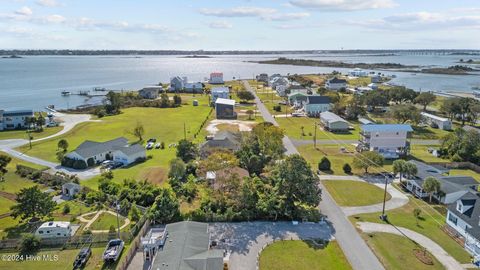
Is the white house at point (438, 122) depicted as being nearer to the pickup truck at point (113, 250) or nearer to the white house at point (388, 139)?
the white house at point (388, 139)

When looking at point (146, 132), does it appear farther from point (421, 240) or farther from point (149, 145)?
point (421, 240)

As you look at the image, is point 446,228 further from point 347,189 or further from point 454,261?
point 347,189

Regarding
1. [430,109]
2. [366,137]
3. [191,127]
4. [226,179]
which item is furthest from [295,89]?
[226,179]

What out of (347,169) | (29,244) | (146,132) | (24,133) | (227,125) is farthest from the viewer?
(227,125)

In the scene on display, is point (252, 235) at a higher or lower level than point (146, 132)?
lower

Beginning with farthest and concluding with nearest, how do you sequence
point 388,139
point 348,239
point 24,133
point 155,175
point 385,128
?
point 24,133 < point 388,139 < point 385,128 < point 155,175 < point 348,239

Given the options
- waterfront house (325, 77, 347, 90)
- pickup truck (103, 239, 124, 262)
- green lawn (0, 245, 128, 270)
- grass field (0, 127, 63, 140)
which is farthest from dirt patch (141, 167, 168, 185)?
waterfront house (325, 77, 347, 90)

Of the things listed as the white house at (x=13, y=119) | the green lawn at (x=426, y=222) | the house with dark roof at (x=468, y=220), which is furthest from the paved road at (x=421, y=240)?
the white house at (x=13, y=119)

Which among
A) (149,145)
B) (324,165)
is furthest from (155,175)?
(324,165)

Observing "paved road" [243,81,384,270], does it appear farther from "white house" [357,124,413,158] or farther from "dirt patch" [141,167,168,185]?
"dirt patch" [141,167,168,185]
